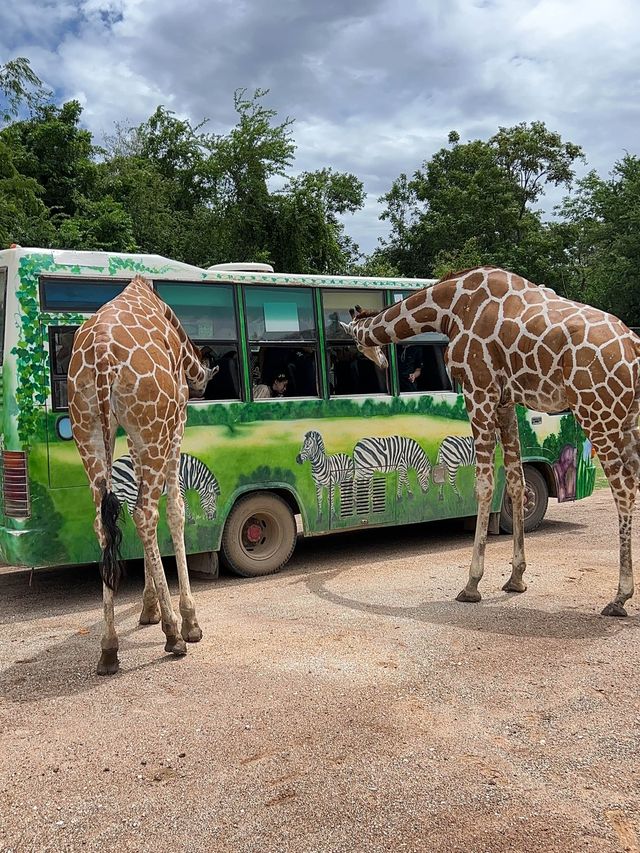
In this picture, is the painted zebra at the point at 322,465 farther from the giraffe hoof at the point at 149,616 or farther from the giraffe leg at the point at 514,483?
the giraffe hoof at the point at 149,616

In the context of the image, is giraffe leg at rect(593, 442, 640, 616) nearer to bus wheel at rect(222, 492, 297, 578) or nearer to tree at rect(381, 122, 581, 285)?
bus wheel at rect(222, 492, 297, 578)

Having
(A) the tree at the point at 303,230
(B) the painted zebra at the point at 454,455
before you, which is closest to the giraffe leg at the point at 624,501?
(B) the painted zebra at the point at 454,455

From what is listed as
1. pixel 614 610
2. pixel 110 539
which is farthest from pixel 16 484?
pixel 614 610

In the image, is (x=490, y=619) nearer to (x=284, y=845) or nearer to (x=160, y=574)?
(x=160, y=574)

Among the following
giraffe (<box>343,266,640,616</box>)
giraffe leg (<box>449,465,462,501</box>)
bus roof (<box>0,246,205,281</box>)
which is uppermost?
bus roof (<box>0,246,205,281</box>)

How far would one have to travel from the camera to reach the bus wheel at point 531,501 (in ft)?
30.6

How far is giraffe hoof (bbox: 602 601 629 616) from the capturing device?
231 inches

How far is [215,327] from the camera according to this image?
24.0ft

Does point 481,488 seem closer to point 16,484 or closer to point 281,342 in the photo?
point 281,342

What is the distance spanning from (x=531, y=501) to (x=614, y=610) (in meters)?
3.60

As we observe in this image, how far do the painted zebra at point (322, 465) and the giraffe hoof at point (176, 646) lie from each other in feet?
8.97

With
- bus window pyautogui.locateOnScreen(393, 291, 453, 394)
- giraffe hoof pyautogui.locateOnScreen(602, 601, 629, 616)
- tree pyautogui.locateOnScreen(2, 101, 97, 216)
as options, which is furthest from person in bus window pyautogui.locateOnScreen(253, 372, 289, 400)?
tree pyautogui.locateOnScreen(2, 101, 97, 216)

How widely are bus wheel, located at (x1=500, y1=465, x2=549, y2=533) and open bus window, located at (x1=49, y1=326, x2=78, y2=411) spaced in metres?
5.38

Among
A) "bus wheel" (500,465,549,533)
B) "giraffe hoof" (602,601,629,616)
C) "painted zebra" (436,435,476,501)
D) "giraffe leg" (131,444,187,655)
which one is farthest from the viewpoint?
"bus wheel" (500,465,549,533)
